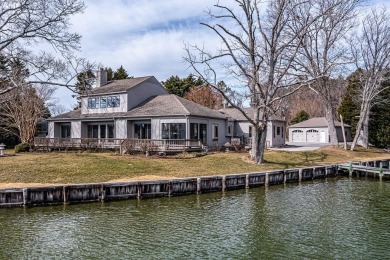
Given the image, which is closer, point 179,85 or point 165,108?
point 165,108

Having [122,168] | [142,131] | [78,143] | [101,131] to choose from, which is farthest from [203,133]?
[122,168]

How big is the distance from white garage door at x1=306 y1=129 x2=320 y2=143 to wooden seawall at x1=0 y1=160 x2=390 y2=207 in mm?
32706

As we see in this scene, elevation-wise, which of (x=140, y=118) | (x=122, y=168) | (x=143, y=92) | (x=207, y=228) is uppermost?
(x=143, y=92)

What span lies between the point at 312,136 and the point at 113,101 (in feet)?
106

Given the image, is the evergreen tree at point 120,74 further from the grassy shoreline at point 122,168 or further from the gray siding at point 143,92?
the grassy shoreline at point 122,168

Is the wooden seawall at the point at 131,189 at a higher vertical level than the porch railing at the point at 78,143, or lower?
lower

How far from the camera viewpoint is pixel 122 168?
23.5 m

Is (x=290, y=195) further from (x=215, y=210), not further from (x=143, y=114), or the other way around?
(x=143, y=114)

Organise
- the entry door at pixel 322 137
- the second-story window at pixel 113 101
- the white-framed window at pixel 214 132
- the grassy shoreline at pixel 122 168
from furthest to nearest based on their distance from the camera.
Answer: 1. the entry door at pixel 322 137
2. the second-story window at pixel 113 101
3. the white-framed window at pixel 214 132
4. the grassy shoreline at pixel 122 168

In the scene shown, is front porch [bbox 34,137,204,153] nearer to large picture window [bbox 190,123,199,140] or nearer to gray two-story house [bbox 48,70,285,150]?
gray two-story house [bbox 48,70,285,150]

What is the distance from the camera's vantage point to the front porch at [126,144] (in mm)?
30328

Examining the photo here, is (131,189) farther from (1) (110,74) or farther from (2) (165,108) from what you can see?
(1) (110,74)

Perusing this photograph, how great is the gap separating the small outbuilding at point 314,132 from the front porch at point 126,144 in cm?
2828

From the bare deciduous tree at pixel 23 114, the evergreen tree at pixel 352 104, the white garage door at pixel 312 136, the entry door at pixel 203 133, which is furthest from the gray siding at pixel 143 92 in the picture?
the evergreen tree at pixel 352 104
